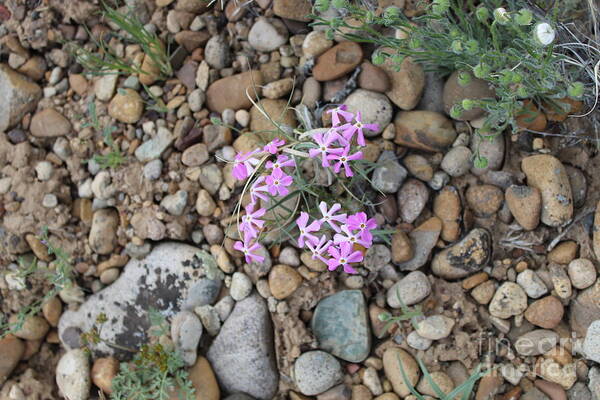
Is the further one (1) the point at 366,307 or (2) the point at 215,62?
(2) the point at 215,62

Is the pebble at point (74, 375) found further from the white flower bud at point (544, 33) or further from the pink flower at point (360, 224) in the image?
the white flower bud at point (544, 33)

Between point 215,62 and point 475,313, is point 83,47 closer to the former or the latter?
point 215,62

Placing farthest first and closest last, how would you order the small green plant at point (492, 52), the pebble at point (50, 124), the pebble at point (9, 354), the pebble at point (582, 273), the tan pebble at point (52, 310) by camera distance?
the pebble at point (50, 124) → the tan pebble at point (52, 310) → the pebble at point (9, 354) → the pebble at point (582, 273) → the small green plant at point (492, 52)

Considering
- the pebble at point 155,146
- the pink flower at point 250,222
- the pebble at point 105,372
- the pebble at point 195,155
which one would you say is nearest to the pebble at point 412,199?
the pink flower at point 250,222

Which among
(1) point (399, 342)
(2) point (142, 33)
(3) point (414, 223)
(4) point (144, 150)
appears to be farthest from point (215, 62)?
(1) point (399, 342)

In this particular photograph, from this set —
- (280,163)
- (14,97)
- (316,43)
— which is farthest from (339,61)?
(14,97)

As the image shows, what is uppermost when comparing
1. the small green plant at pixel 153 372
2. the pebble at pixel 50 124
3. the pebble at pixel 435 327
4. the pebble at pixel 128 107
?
the pebble at pixel 128 107

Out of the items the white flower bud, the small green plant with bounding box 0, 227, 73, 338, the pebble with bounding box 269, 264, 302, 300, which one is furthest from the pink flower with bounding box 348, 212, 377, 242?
the small green plant with bounding box 0, 227, 73, 338
